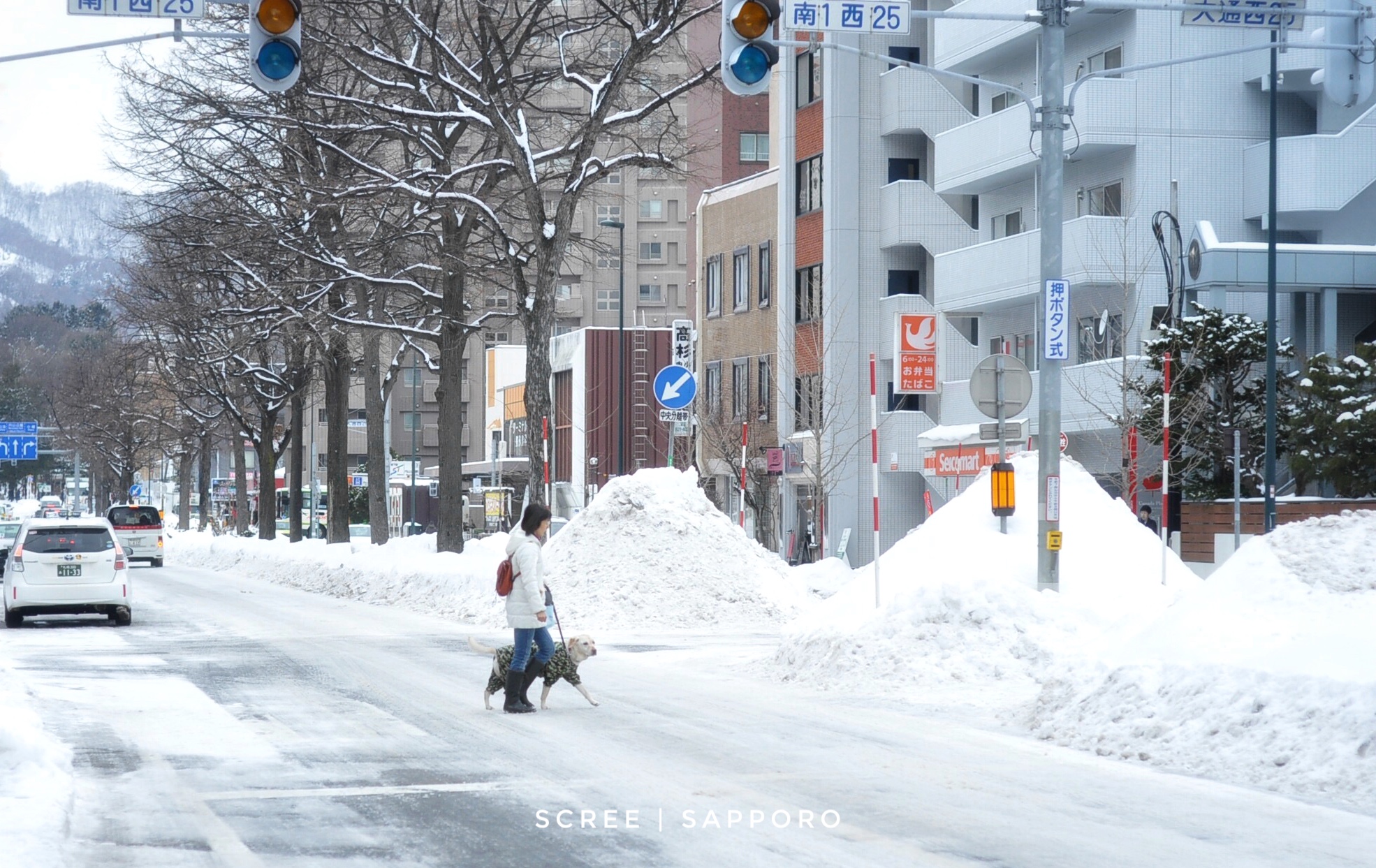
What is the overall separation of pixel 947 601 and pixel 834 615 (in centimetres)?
177

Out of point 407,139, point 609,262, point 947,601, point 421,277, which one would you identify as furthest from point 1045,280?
point 609,262

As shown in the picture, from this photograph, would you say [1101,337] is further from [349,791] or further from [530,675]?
[349,791]

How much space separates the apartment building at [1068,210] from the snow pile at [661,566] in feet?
15.2

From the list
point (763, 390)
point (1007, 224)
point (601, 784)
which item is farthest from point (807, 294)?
point (601, 784)

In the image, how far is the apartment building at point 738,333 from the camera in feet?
180

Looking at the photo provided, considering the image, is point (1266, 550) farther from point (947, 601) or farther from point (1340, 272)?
point (1340, 272)

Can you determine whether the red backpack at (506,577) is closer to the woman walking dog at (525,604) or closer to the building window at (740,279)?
the woman walking dog at (525,604)

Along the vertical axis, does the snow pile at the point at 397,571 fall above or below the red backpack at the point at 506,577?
below

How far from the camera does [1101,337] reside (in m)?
38.3

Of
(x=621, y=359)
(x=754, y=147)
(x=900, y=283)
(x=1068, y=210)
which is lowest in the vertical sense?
(x=621, y=359)

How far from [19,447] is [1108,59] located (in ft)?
242

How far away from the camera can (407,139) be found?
34.2 metres

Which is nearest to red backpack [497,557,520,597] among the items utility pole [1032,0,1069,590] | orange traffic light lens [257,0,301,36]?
orange traffic light lens [257,0,301,36]

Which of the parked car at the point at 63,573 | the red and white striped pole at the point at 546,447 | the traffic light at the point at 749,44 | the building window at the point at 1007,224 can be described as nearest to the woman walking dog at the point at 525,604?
the traffic light at the point at 749,44
